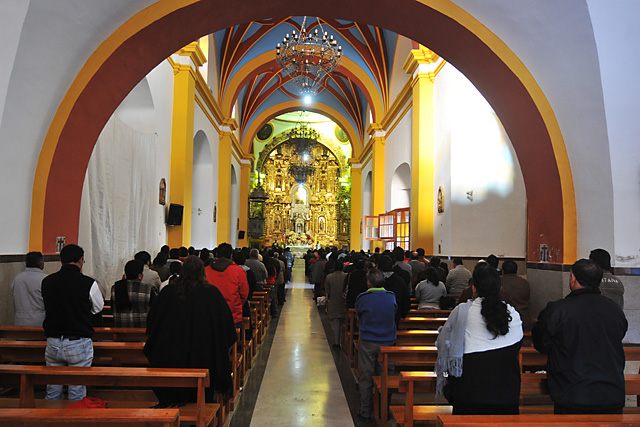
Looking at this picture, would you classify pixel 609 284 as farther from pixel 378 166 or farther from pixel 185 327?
pixel 378 166

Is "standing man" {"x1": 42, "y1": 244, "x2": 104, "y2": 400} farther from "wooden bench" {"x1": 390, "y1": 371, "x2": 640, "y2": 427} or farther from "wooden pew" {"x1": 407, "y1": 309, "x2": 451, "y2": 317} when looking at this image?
"wooden pew" {"x1": 407, "y1": 309, "x2": 451, "y2": 317}

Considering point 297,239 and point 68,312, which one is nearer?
point 68,312

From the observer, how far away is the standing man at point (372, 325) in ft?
13.0

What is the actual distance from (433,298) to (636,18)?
3.47 meters

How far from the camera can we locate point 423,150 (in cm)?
1037

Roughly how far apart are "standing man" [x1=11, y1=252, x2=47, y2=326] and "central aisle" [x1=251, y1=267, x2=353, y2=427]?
2080 mm

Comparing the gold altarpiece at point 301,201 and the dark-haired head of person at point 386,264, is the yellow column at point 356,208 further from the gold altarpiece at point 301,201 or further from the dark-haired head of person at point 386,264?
the dark-haired head of person at point 386,264

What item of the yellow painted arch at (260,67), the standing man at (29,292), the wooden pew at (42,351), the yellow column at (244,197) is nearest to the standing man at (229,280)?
the wooden pew at (42,351)

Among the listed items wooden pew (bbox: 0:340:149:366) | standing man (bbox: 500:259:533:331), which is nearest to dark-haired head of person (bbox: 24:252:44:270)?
wooden pew (bbox: 0:340:149:366)

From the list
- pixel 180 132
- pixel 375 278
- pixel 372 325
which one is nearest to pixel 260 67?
pixel 180 132

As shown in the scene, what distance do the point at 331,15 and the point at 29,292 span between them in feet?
18.8

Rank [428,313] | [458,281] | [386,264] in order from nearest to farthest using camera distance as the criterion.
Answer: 1. [386,264]
2. [428,313]
3. [458,281]

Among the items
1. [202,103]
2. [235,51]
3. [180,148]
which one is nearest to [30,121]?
[180,148]

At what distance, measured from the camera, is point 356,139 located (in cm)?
2220
